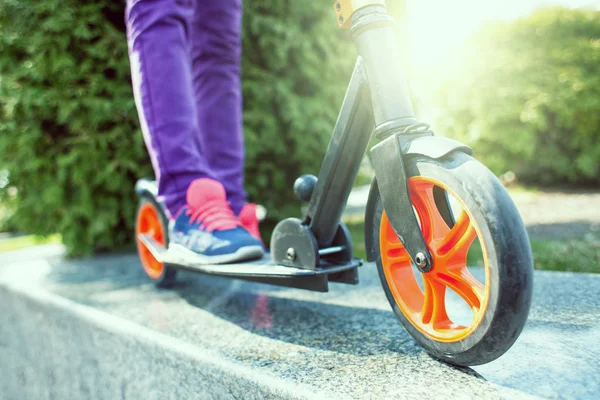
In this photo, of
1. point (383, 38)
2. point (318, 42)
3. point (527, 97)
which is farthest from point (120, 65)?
point (527, 97)

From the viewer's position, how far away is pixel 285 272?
1070mm

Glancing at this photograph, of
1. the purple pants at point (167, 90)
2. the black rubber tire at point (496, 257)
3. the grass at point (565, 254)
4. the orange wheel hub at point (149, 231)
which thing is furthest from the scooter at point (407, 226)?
the grass at point (565, 254)

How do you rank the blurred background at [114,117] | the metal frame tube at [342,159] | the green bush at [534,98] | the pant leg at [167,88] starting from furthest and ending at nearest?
the green bush at [534,98] → the blurred background at [114,117] → the pant leg at [167,88] → the metal frame tube at [342,159]

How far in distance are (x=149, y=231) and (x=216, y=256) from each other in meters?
0.74

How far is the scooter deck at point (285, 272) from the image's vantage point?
3.43ft

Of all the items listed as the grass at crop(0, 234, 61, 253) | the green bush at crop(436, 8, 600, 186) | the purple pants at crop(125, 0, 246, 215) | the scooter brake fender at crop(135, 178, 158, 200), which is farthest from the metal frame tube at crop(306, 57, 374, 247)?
the green bush at crop(436, 8, 600, 186)

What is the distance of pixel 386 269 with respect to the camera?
3.07 feet

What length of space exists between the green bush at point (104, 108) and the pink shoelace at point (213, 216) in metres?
1.47

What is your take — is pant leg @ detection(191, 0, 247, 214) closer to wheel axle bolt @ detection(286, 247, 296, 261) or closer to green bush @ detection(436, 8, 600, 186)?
wheel axle bolt @ detection(286, 247, 296, 261)

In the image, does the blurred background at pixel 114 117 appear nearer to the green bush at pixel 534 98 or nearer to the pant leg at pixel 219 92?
the pant leg at pixel 219 92

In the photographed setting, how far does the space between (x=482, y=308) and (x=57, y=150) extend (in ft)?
8.59

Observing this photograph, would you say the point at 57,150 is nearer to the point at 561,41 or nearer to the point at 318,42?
the point at 318,42

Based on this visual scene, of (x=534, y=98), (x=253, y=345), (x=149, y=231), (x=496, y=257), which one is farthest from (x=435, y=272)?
(x=534, y=98)

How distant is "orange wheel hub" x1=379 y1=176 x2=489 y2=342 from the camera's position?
77 centimetres
